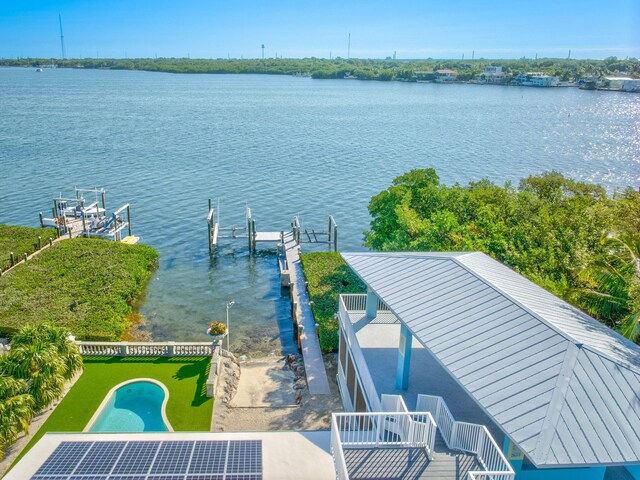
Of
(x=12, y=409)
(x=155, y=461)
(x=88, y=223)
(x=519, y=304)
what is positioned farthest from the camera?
(x=88, y=223)

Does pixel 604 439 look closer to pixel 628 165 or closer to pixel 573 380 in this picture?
pixel 573 380

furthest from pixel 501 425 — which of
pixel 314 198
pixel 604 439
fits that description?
pixel 314 198

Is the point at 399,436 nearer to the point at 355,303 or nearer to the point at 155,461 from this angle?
the point at 155,461

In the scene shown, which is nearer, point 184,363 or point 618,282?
point 618,282

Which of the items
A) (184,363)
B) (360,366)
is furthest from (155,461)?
(184,363)

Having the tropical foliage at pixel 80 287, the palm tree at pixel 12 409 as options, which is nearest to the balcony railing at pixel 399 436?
the palm tree at pixel 12 409

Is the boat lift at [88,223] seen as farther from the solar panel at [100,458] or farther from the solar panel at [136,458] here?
the solar panel at [136,458]
